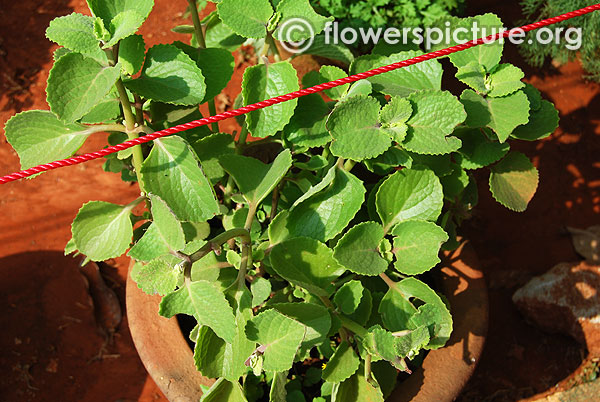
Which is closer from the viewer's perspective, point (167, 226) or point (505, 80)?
point (167, 226)

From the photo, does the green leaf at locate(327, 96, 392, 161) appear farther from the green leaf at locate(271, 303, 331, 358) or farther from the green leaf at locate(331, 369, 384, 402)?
the green leaf at locate(331, 369, 384, 402)

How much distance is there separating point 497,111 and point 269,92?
434 mm

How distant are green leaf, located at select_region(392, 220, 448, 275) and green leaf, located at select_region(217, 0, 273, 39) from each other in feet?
1.48

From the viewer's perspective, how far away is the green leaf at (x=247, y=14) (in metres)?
1.06

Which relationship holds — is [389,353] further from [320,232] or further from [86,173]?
[86,173]

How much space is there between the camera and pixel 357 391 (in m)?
1.14

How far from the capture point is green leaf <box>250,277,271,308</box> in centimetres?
109

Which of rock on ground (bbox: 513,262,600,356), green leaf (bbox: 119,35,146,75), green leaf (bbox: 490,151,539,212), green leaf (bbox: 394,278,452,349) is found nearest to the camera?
green leaf (bbox: 119,35,146,75)

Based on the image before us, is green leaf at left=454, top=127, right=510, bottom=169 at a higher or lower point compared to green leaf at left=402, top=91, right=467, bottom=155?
lower

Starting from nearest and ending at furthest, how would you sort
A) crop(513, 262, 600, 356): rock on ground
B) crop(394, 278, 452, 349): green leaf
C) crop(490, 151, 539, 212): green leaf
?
1. crop(394, 278, 452, 349): green leaf
2. crop(490, 151, 539, 212): green leaf
3. crop(513, 262, 600, 356): rock on ground

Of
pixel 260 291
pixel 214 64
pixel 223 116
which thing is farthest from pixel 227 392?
pixel 214 64

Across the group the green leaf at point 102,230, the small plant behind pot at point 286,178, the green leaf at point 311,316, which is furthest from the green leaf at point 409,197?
the green leaf at point 102,230

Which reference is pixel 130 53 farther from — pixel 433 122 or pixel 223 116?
pixel 433 122

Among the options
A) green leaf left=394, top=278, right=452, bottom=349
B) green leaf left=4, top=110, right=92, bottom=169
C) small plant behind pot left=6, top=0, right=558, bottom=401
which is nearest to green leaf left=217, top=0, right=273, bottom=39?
small plant behind pot left=6, top=0, right=558, bottom=401
